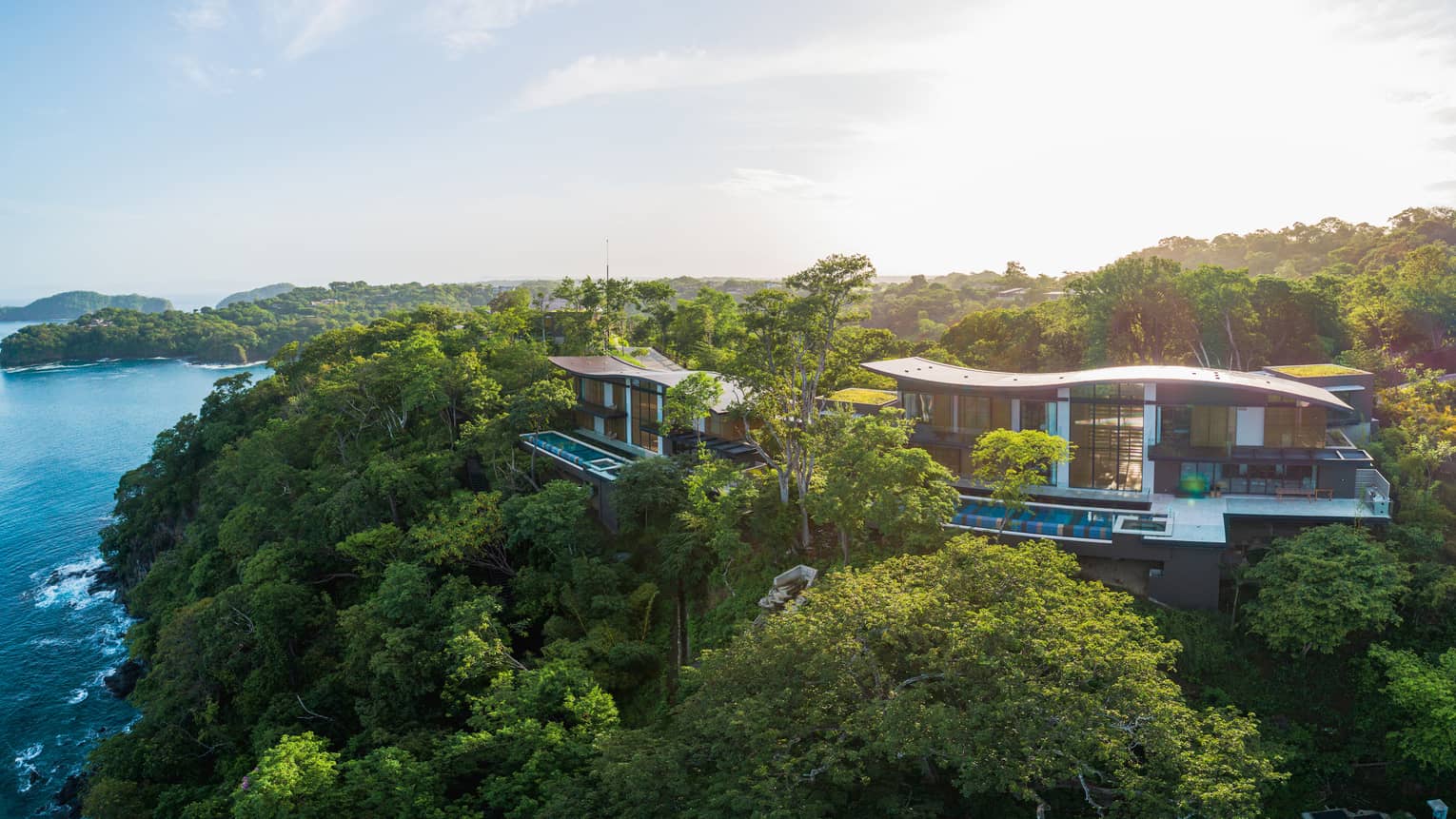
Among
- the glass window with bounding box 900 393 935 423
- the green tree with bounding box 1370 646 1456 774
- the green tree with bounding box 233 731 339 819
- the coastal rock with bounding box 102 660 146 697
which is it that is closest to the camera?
the green tree with bounding box 1370 646 1456 774

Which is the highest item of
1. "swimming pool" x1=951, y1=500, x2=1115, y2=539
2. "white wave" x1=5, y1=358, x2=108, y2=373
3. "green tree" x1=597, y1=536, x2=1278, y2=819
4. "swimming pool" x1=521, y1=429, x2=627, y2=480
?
"white wave" x1=5, y1=358, x2=108, y2=373

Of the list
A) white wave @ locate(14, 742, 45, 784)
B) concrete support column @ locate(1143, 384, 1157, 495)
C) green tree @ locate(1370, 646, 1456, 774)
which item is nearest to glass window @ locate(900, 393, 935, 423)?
concrete support column @ locate(1143, 384, 1157, 495)

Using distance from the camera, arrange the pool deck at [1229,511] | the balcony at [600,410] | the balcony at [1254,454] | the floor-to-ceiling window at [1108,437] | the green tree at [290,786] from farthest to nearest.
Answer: the balcony at [600,410], the floor-to-ceiling window at [1108,437], the balcony at [1254,454], the pool deck at [1229,511], the green tree at [290,786]

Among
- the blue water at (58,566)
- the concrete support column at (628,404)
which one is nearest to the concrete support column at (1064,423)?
the concrete support column at (628,404)

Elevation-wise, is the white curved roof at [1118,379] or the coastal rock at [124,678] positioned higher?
the white curved roof at [1118,379]

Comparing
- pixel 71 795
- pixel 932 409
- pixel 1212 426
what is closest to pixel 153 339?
pixel 71 795

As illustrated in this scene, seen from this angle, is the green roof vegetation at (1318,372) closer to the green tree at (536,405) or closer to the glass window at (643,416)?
the glass window at (643,416)

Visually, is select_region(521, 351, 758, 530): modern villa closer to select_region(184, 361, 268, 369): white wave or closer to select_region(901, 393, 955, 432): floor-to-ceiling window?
select_region(901, 393, 955, 432): floor-to-ceiling window
